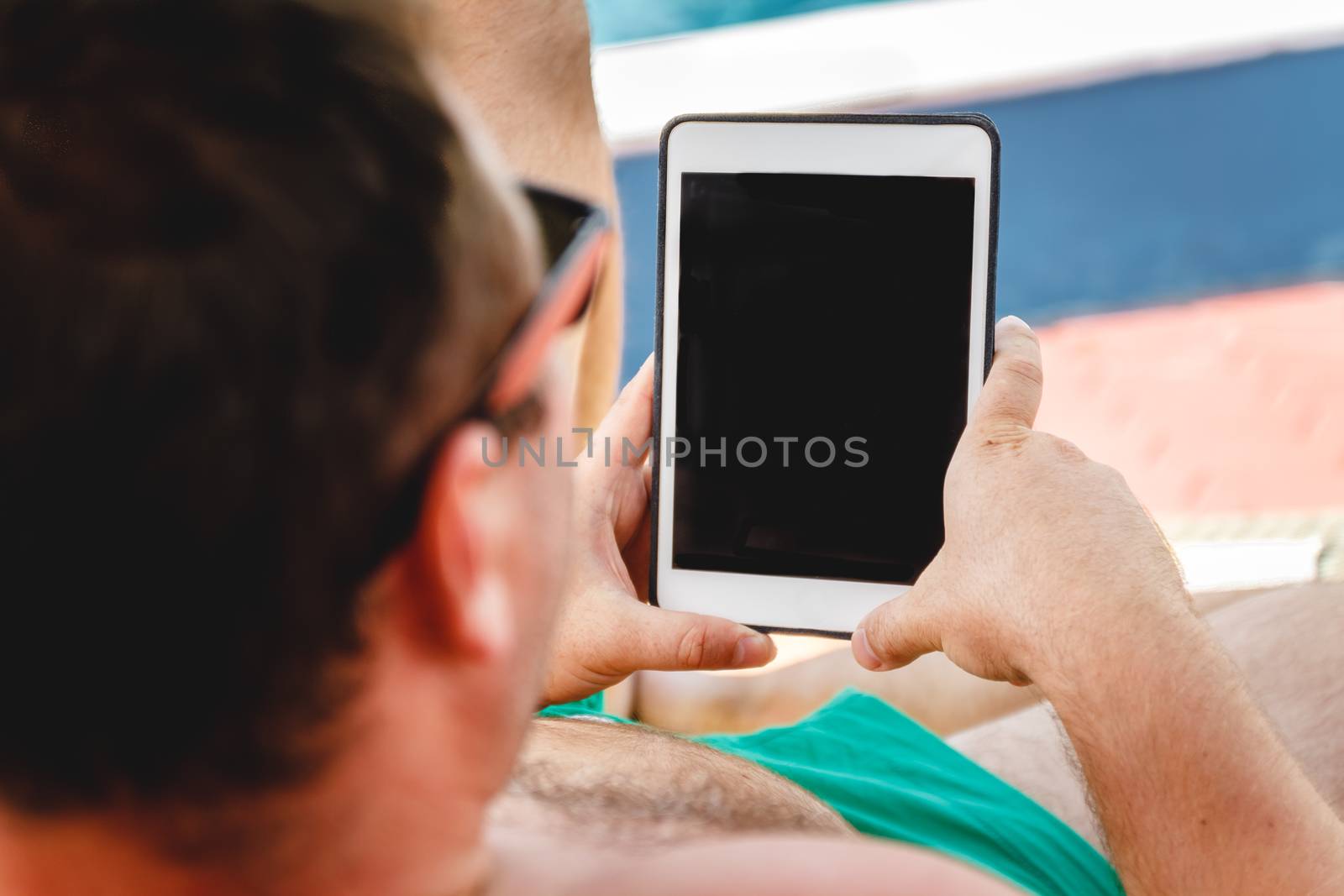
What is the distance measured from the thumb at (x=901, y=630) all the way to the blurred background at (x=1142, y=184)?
4.48 feet

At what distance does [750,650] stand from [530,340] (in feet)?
1.66

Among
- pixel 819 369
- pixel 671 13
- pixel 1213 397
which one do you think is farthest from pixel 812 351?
pixel 671 13

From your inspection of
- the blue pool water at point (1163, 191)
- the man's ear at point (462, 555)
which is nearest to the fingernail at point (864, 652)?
the man's ear at point (462, 555)

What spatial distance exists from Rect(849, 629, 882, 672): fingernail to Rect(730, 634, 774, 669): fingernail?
7cm

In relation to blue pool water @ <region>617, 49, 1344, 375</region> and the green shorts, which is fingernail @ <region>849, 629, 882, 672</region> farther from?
blue pool water @ <region>617, 49, 1344, 375</region>

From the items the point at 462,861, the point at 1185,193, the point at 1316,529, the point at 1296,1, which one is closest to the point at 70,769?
the point at 462,861

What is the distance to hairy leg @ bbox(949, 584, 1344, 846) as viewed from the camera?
0.89m

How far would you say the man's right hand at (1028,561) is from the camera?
0.68 metres

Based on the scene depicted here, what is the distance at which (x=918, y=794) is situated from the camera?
89 centimetres

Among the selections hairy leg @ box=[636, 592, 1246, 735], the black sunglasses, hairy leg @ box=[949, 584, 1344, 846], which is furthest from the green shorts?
the black sunglasses

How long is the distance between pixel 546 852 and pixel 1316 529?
1.65m

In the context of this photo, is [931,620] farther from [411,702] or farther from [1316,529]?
[1316,529]

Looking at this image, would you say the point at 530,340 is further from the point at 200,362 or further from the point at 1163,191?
the point at 1163,191

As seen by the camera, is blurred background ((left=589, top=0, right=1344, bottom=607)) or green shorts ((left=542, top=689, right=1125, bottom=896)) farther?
blurred background ((left=589, top=0, right=1344, bottom=607))
